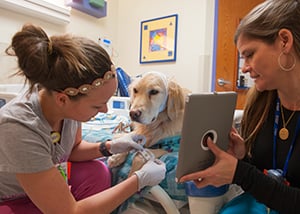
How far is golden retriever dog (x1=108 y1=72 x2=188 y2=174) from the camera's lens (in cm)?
105

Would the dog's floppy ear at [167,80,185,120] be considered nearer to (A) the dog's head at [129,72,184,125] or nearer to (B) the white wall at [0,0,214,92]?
(A) the dog's head at [129,72,184,125]

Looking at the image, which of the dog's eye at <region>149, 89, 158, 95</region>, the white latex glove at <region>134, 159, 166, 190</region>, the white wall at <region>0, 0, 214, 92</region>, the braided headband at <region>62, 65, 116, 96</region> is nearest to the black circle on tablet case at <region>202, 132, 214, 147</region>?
the white latex glove at <region>134, 159, 166, 190</region>

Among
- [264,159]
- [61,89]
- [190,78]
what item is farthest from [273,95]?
[190,78]

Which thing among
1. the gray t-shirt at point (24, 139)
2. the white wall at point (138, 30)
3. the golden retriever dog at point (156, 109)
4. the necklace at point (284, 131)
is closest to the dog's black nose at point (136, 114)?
the golden retriever dog at point (156, 109)

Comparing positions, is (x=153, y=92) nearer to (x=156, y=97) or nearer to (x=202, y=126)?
(x=156, y=97)

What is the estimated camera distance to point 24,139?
0.66 m

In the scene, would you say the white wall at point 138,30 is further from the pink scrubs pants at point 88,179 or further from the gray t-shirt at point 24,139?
the gray t-shirt at point 24,139

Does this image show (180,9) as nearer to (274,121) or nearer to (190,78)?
(190,78)

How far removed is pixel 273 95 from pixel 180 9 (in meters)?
2.13

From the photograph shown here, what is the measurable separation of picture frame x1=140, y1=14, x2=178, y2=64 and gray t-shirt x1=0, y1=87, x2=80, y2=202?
2.19 meters

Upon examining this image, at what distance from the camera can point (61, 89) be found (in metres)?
0.72

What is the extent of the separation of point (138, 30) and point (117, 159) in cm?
241

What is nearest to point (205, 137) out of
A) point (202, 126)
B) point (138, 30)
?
point (202, 126)

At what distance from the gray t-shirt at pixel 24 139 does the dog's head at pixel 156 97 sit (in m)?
0.41
